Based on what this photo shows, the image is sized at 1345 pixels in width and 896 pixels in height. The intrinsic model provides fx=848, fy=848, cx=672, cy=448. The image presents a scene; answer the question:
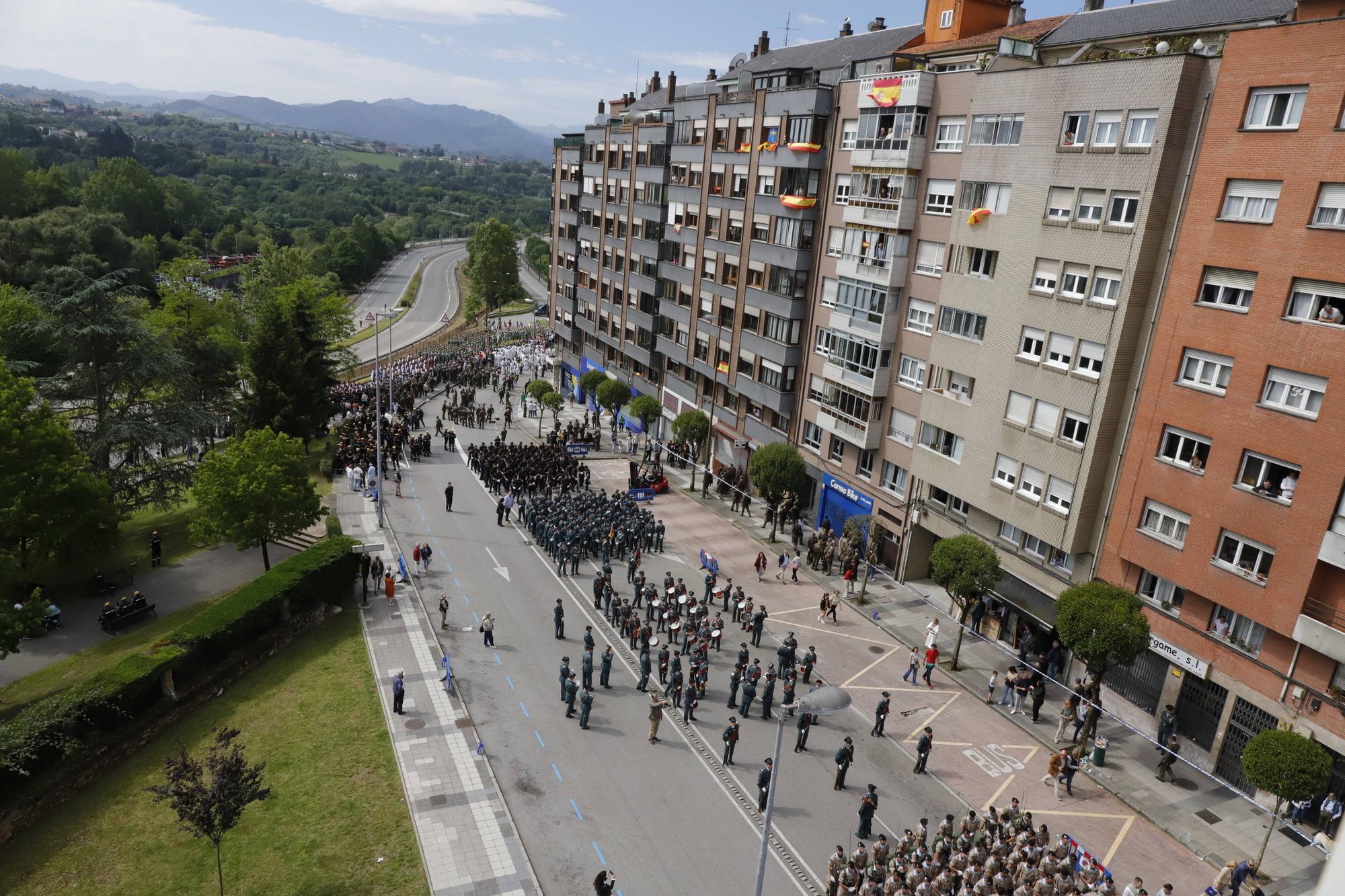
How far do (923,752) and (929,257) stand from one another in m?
20.5

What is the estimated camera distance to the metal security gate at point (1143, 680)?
2697 cm

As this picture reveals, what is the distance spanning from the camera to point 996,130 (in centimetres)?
3162

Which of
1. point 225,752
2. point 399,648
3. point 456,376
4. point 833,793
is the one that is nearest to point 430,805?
point 225,752

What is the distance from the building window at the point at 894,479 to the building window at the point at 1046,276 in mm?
10109

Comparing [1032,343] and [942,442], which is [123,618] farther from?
[1032,343]

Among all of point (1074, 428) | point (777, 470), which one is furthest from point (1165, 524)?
point (777, 470)

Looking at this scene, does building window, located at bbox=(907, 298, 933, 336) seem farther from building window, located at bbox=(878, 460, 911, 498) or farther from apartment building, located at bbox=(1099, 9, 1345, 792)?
apartment building, located at bbox=(1099, 9, 1345, 792)

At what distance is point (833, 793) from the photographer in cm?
2300

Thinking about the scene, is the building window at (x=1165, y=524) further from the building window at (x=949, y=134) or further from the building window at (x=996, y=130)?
the building window at (x=949, y=134)

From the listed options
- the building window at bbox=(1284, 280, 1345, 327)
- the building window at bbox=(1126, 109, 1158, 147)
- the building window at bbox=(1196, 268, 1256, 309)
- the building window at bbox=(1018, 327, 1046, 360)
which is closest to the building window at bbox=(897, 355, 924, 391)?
the building window at bbox=(1018, 327, 1046, 360)

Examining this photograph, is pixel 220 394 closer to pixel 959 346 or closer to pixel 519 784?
pixel 519 784

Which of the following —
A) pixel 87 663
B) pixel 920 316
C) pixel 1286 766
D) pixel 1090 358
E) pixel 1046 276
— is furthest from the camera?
pixel 920 316

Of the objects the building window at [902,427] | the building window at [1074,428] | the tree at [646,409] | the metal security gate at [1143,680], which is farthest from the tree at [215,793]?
the tree at [646,409]

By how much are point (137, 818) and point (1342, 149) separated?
3446 centimetres
